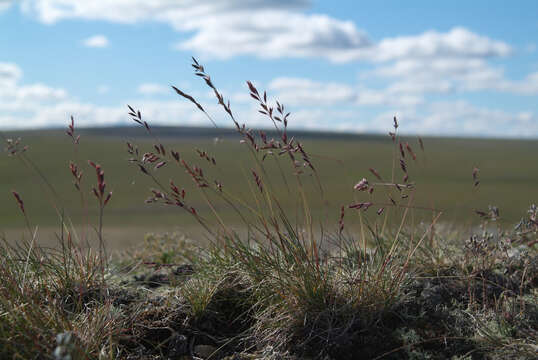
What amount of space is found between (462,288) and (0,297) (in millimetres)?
2798

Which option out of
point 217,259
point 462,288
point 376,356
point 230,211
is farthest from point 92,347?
point 230,211

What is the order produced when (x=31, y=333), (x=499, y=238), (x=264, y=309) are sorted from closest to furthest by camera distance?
(x=31, y=333) < (x=264, y=309) < (x=499, y=238)

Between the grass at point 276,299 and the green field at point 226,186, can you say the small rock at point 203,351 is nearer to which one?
the grass at point 276,299

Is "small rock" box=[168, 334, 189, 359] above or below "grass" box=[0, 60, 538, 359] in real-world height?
below

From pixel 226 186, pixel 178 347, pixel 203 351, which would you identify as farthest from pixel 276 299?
pixel 226 186

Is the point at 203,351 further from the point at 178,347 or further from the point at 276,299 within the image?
the point at 276,299

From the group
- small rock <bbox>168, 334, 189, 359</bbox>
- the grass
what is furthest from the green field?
small rock <bbox>168, 334, 189, 359</bbox>

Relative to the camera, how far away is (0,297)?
9.60ft

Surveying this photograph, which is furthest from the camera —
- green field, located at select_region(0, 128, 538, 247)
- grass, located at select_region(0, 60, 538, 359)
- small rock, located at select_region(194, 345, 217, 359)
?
green field, located at select_region(0, 128, 538, 247)

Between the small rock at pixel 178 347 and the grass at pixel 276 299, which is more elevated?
the grass at pixel 276 299

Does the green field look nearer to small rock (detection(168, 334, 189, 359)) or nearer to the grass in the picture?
the grass

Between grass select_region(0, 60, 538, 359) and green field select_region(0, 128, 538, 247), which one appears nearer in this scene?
grass select_region(0, 60, 538, 359)

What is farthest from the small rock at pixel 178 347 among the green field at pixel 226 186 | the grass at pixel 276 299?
the green field at pixel 226 186

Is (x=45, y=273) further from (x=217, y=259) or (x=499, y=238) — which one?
(x=499, y=238)
